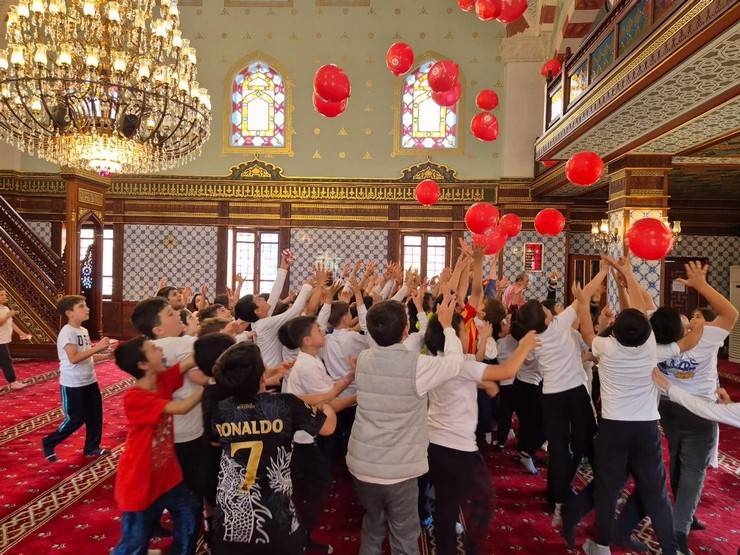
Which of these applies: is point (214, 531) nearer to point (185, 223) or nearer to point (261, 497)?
point (261, 497)

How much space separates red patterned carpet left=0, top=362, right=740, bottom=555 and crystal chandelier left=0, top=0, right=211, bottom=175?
3.48m

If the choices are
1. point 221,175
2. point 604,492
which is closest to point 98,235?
point 221,175

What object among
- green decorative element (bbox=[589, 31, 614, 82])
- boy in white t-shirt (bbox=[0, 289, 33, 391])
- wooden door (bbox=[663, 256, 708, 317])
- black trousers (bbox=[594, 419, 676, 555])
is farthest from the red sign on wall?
boy in white t-shirt (bbox=[0, 289, 33, 391])

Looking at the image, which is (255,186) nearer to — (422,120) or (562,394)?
(422,120)

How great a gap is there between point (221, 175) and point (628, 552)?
10.9m

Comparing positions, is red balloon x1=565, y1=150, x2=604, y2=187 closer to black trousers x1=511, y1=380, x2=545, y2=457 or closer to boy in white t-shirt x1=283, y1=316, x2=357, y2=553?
black trousers x1=511, y1=380, x2=545, y2=457

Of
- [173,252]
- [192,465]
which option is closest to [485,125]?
[192,465]

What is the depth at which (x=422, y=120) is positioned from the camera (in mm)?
12070

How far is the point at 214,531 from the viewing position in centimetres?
207

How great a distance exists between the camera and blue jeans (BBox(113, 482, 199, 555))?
248 centimetres

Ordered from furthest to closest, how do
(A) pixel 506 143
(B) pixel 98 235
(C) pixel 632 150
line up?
(A) pixel 506 143
(B) pixel 98 235
(C) pixel 632 150

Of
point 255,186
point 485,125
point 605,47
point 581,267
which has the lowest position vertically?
point 581,267

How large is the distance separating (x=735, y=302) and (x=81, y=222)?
13.1 meters

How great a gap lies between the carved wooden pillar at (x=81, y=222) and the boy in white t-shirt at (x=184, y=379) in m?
7.59
